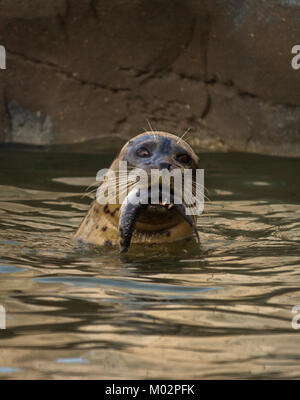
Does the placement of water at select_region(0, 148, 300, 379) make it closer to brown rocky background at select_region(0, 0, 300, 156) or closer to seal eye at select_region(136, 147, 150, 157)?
seal eye at select_region(136, 147, 150, 157)

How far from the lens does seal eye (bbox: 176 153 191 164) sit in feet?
19.4

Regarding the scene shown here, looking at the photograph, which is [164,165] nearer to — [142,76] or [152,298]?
[152,298]

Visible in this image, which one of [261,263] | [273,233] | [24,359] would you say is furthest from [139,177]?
[24,359]

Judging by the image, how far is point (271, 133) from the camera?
10.2 m

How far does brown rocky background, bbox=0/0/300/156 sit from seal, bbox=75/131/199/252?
4.29 m

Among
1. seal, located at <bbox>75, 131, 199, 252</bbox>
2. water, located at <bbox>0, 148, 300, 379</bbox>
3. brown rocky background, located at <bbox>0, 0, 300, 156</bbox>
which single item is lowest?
water, located at <bbox>0, 148, 300, 379</bbox>

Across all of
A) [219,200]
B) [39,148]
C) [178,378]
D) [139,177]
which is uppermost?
[39,148]

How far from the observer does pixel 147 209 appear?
5.63 metres

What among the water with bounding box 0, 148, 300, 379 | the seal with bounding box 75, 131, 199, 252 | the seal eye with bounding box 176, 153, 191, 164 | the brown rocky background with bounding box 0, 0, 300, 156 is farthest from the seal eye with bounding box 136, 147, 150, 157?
the brown rocky background with bounding box 0, 0, 300, 156

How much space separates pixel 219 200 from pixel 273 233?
4.84 feet

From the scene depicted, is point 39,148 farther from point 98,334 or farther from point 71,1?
point 98,334

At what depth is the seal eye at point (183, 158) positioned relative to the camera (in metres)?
5.90

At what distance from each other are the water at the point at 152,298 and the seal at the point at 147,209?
0.16 meters

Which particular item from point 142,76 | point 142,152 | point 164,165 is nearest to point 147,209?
point 164,165
